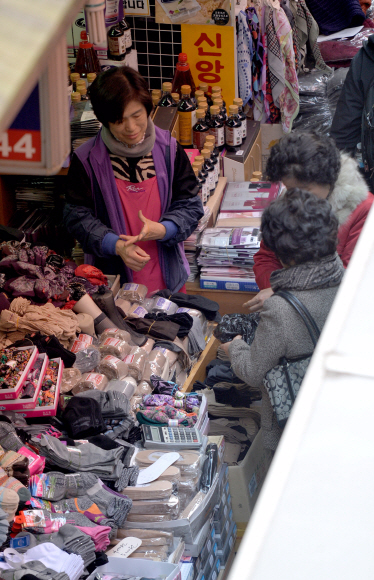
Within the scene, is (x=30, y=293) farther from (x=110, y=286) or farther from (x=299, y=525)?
(x=299, y=525)

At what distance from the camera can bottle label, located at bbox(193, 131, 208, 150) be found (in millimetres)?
4645

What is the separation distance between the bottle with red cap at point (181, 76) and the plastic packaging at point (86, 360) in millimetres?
2744

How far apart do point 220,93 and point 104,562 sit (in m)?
3.65

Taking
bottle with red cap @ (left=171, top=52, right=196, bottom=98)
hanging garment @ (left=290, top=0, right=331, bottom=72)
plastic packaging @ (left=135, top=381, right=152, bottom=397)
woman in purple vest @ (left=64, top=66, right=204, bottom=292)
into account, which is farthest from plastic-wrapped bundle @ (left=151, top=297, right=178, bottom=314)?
hanging garment @ (left=290, top=0, right=331, bottom=72)

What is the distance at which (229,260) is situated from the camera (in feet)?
13.7

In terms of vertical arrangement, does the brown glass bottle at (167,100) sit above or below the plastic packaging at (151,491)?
above

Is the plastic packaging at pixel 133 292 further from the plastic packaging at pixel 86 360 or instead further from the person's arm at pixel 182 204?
the plastic packaging at pixel 86 360

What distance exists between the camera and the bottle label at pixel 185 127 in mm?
4566

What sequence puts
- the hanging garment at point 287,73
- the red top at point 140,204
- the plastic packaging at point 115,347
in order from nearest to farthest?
the plastic packaging at point 115,347 → the red top at point 140,204 → the hanging garment at point 287,73

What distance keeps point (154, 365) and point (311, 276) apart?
1.03m

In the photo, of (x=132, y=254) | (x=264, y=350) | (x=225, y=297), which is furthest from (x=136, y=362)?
(x=225, y=297)

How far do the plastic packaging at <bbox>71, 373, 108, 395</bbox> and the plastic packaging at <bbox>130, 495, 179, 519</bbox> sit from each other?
0.56 metres

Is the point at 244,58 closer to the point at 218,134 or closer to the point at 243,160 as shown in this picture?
the point at 218,134

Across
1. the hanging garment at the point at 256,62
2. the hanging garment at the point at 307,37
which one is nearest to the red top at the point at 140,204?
the hanging garment at the point at 256,62
